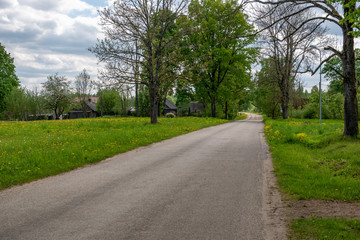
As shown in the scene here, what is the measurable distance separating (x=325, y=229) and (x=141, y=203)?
308 centimetres

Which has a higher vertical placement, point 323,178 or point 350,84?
point 350,84

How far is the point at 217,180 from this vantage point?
6691 mm

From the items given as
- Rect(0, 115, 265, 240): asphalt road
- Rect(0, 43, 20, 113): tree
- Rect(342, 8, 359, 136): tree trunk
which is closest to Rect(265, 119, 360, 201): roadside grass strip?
Rect(342, 8, 359, 136): tree trunk

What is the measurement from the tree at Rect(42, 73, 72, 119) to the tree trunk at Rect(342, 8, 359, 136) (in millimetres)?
54957

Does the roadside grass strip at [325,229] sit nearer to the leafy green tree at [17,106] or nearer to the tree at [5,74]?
the tree at [5,74]

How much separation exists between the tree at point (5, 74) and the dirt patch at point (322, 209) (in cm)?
4865

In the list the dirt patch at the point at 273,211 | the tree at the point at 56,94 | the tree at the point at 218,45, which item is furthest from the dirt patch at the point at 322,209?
the tree at the point at 56,94

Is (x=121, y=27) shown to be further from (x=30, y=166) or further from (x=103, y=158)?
(x=30, y=166)

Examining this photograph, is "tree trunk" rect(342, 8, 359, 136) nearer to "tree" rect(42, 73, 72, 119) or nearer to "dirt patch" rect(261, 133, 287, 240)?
"dirt patch" rect(261, 133, 287, 240)

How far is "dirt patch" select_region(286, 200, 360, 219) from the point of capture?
4.48m

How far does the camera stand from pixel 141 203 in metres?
4.98

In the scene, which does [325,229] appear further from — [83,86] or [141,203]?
[83,86]

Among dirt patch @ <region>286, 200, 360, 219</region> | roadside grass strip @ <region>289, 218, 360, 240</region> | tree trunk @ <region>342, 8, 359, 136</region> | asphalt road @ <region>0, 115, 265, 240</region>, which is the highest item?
tree trunk @ <region>342, 8, 359, 136</region>

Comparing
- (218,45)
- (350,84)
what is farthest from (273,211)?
(218,45)
